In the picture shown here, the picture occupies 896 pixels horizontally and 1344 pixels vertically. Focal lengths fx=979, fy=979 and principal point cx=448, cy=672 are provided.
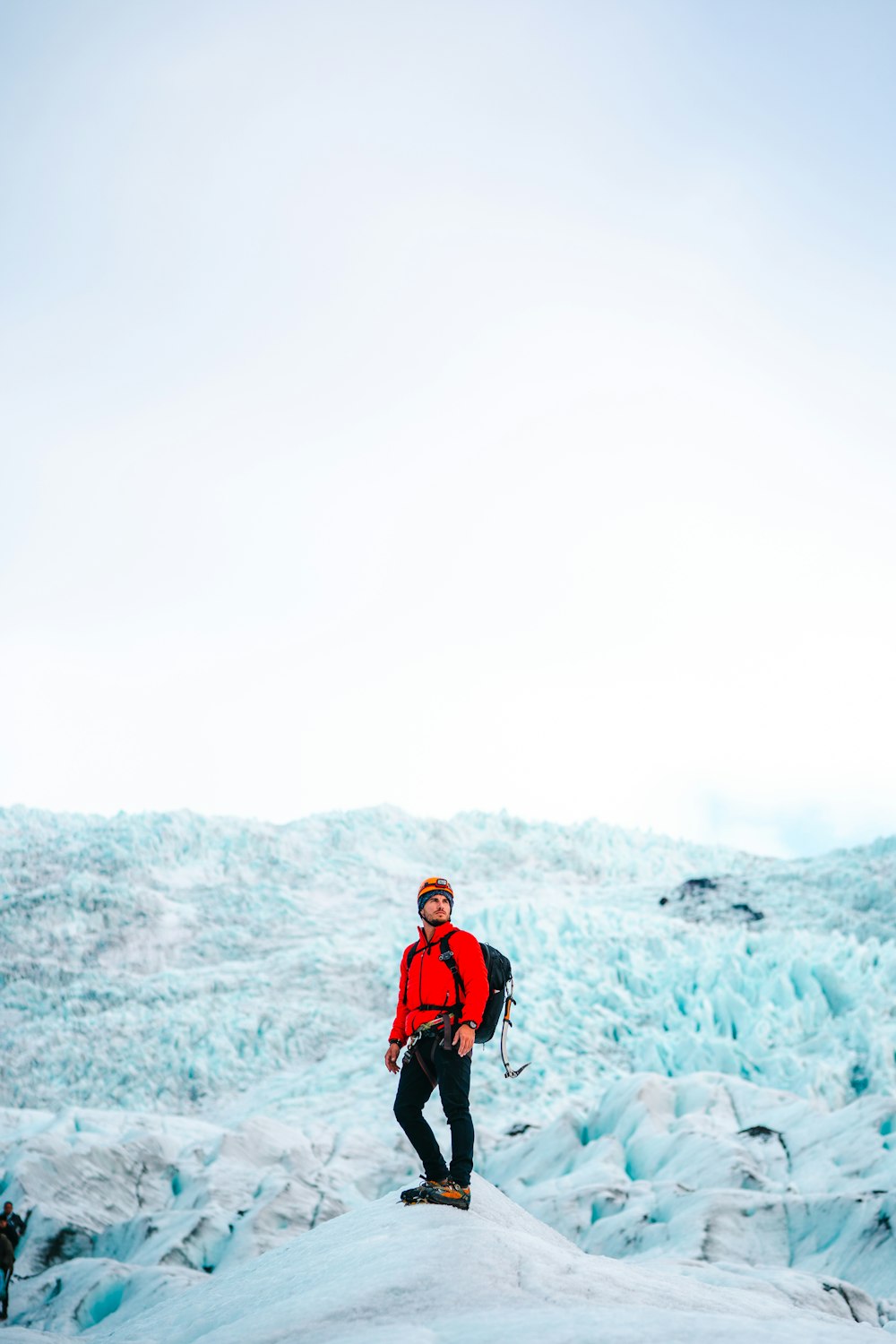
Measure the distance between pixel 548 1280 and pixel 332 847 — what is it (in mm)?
25228

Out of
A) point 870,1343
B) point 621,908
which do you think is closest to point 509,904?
point 621,908

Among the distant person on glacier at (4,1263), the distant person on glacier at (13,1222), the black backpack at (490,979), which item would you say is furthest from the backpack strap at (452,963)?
the distant person on glacier at (13,1222)

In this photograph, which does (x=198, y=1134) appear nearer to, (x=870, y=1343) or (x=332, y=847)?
(x=870, y=1343)

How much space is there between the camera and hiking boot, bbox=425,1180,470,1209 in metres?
4.59

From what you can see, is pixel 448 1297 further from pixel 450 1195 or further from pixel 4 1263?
pixel 4 1263

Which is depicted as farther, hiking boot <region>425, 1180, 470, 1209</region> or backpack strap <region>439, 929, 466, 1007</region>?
hiking boot <region>425, 1180, 470, 1209</region>

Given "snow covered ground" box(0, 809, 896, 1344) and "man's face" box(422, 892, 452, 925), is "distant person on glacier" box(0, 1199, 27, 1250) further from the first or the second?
"man's face" box(422, 892, 452, 925)

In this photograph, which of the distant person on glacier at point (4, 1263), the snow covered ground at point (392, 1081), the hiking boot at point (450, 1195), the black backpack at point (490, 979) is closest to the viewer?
the black backpack at point (490, 979)

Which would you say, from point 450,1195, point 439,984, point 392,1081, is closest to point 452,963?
point 439,984

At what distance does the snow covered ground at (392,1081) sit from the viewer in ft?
16.1

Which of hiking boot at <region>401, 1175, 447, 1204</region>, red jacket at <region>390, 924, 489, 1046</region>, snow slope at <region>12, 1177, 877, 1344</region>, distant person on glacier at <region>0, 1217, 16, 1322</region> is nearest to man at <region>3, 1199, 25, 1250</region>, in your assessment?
distant person on glacier at <region>0, 1217, 16, 1322</region>

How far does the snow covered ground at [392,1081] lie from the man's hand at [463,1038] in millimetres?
715

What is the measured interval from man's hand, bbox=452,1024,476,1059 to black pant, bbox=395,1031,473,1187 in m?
0.03

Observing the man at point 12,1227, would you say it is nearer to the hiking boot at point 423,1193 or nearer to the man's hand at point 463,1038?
the hiking boot at point 423,1193
